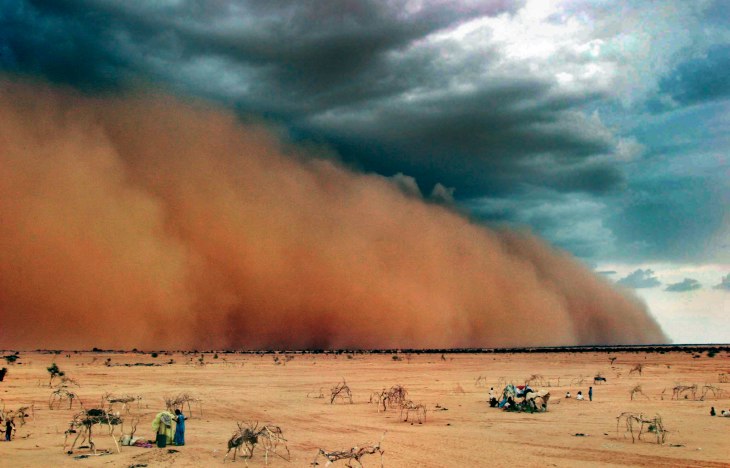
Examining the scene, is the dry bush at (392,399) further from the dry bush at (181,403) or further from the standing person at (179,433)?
the standing person at (179,433)

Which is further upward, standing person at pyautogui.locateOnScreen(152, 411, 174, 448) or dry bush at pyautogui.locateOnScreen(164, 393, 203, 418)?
standing person at pyautogui.locateOnScreen(152, 411, 174, 448)

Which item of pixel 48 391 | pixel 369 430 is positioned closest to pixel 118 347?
pixel 48 391

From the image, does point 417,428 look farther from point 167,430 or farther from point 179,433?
point 167,430

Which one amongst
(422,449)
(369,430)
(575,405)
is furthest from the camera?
(575,405)

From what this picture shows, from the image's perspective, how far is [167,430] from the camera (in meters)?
Answer: 12.4

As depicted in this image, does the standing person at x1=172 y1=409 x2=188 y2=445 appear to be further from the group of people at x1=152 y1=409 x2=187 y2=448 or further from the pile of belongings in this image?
the pile of belongings

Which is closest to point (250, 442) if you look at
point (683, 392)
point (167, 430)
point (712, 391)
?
point (167, 430)

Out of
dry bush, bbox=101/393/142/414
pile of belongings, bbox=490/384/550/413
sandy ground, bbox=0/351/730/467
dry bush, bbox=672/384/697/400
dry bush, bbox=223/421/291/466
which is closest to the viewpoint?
dry bush, bbox=223/421/291/466

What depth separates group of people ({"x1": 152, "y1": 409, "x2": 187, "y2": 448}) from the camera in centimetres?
1232

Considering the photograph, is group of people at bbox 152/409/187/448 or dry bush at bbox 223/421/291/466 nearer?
dry bush at bbox 223/421/291/466

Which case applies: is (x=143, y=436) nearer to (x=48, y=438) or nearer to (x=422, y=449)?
(x=48, y=438)

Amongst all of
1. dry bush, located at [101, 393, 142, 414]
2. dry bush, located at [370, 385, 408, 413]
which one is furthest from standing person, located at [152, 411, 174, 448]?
dry bush, located at [370, 385, 408, 413]

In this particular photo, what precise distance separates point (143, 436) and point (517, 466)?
891 centimetres

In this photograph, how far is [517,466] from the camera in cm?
1030
